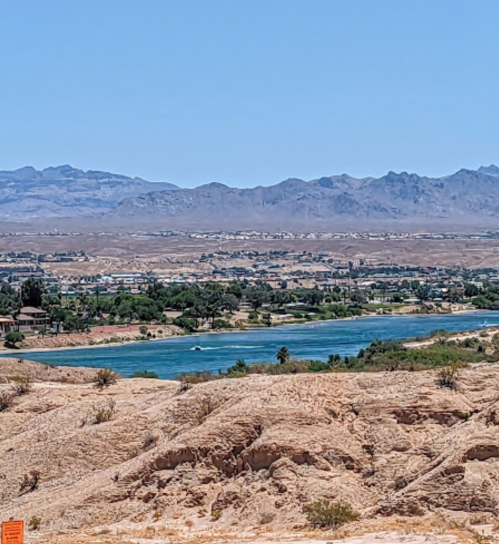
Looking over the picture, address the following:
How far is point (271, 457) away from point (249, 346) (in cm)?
5115

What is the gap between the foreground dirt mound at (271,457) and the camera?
17203mm

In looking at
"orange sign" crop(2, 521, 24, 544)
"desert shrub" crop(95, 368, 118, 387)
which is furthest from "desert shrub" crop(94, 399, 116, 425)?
"orange sign" crop(2, 521, 24, 544)

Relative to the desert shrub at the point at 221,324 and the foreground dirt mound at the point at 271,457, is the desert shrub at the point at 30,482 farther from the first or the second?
the desert shrub at the point at 221,324

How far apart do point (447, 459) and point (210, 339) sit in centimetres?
6059

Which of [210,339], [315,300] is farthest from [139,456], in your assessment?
[315,300]

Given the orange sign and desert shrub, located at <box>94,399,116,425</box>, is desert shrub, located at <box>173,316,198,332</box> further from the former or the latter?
the orange sign

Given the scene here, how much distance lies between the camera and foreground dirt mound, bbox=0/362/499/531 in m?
17.2

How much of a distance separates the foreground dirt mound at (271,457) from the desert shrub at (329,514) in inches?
10.4

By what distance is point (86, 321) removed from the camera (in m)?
82.6

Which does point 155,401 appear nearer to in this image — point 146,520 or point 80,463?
point 80,463

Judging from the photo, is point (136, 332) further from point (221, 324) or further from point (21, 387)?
point (21, 387)

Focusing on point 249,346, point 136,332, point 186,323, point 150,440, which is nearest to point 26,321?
point 136,332

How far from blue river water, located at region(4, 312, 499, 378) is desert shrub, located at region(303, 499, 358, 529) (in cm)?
3499

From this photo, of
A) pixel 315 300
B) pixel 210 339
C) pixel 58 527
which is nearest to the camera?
pixel 58 527
